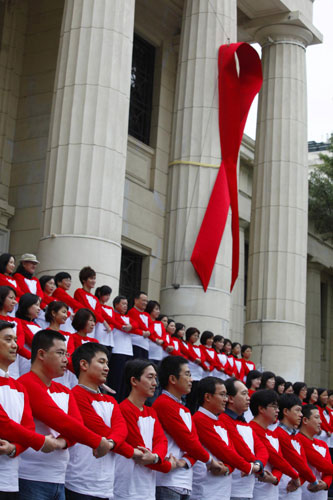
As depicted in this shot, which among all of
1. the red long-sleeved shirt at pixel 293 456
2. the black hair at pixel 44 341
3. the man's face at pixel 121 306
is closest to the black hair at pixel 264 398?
the red long-sleeved shirt at pixel 293 456

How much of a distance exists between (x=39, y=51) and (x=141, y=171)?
477 cm

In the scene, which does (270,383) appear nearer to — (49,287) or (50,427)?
(49,287)

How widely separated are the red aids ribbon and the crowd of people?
6968 mm

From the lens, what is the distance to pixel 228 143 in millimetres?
20172

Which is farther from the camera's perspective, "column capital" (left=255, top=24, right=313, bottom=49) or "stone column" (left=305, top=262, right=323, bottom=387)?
"stone column" (left=305, top=262, right=323, bottom=387)

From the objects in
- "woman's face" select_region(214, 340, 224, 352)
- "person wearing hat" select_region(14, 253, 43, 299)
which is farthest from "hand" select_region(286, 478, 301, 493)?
"woman's face" select_region(214, 340, 224, 352)

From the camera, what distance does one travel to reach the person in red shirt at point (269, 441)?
32.1 feet

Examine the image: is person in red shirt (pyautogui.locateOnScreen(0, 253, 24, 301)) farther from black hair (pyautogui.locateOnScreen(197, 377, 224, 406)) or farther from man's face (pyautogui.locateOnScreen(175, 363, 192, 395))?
man's face (pyautogui.locateOnScreen(175, 363, 192, 395))

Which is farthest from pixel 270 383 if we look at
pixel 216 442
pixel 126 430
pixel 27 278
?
pixel 126 430

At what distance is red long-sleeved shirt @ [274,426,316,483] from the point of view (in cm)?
1033

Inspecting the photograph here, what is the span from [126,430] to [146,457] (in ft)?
1.04

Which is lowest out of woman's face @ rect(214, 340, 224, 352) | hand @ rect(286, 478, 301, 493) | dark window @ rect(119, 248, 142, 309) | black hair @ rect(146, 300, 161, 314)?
hand @ rect(286, 478, 301, 493)

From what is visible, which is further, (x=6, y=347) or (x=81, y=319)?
(x=81, y=319)

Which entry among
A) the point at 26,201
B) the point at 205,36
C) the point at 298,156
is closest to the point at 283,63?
the point at 298,156
